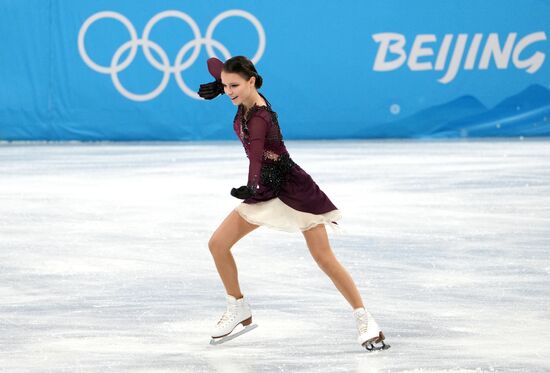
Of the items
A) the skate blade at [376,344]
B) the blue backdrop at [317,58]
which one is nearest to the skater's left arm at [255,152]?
the skate blade at [376,344]

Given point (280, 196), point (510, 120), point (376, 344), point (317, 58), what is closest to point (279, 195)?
point (280, 196)

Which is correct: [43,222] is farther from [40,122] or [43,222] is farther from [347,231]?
[40,122]

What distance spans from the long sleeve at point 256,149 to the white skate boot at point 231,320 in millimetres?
618

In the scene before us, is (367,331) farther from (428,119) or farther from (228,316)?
(428,119)

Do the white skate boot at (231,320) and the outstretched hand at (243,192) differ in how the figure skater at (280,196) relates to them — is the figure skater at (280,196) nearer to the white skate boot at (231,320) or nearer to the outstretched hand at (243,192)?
the outstretched hand at (243,192)

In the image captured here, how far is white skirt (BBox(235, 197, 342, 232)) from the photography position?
4.57m

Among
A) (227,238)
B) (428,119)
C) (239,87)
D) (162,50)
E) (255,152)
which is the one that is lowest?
(428,119)

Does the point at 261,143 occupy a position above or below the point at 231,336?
above

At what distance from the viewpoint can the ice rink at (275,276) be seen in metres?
4.61

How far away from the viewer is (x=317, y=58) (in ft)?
58.7

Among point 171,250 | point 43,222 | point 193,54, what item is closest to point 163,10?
point 193,54

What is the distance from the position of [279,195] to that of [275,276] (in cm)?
182

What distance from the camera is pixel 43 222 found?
8.73m

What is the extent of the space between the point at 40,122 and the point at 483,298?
44.3 feet
